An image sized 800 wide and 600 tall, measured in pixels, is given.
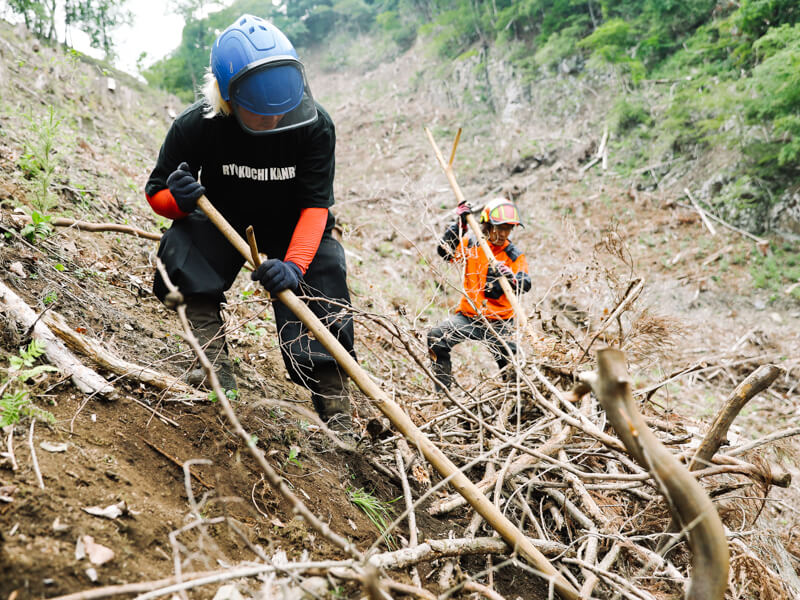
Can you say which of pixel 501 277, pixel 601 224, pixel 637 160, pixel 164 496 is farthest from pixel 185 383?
pixel 637 160

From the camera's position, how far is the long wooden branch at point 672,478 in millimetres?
1142

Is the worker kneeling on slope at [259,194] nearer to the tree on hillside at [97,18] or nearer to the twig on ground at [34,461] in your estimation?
the twig on ground at [34,461]

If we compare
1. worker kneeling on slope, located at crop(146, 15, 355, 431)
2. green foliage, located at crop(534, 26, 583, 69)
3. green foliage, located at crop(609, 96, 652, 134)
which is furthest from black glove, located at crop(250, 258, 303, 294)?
green foliage, located at crop(534, 26, 583, 69)

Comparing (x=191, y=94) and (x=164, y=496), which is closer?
(x=164, y=496)

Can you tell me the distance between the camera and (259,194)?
8.44 ft

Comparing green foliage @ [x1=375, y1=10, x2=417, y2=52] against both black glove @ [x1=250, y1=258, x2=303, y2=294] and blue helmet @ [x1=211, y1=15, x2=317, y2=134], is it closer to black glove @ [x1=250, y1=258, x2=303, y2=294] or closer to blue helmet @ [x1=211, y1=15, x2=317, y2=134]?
blue helmet @ [x1=211, y1=15, x2=317, y2=134]

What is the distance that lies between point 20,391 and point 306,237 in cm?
134

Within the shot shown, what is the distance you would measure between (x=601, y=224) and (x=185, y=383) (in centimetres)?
975

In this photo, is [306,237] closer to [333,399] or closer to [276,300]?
[276,300]

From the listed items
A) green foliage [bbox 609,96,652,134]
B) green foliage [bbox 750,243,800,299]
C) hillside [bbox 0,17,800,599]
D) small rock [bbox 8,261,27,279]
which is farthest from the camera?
green foliage [bbox 609,96,652,134]

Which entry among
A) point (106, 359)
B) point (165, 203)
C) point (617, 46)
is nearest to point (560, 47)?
point (617, 46)

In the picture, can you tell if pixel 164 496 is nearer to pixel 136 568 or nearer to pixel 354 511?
pixel 136 568

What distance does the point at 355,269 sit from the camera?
6852 millimetres

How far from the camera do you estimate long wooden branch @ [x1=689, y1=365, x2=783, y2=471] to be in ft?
4.63
